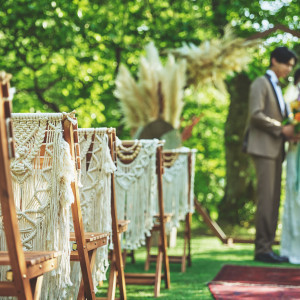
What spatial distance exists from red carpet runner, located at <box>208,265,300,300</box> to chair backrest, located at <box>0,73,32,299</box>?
6.13 feet

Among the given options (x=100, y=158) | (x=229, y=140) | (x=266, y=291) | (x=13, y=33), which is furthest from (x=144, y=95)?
(x=100, y=158)

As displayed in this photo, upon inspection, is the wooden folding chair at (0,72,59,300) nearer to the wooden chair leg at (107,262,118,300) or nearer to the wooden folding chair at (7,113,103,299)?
the wooden folding chair at (7,113,103,299)

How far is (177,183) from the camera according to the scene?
187 inches

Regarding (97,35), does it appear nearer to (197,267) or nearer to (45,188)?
(197,267)

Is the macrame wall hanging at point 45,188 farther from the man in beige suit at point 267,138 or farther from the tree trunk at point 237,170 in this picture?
the tree trunk at point 237,170

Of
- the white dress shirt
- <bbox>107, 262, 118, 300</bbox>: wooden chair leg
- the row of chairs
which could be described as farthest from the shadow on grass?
the white dress shirt

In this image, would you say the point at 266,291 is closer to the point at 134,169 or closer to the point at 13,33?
the point at 134,169

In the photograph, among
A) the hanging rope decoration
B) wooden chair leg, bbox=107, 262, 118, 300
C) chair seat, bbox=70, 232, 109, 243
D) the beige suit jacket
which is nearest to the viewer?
chair seat, bbox=70, 232, 109, 243

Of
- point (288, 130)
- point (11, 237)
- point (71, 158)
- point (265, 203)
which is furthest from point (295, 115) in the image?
point (11, 237)

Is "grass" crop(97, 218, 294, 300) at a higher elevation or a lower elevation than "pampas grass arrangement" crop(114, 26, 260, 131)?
lower

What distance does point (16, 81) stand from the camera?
7.62m

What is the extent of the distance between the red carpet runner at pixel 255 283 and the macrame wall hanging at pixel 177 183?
554 millimetres

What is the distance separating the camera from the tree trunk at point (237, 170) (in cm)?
848

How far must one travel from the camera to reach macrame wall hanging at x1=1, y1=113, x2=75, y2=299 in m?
2.27
